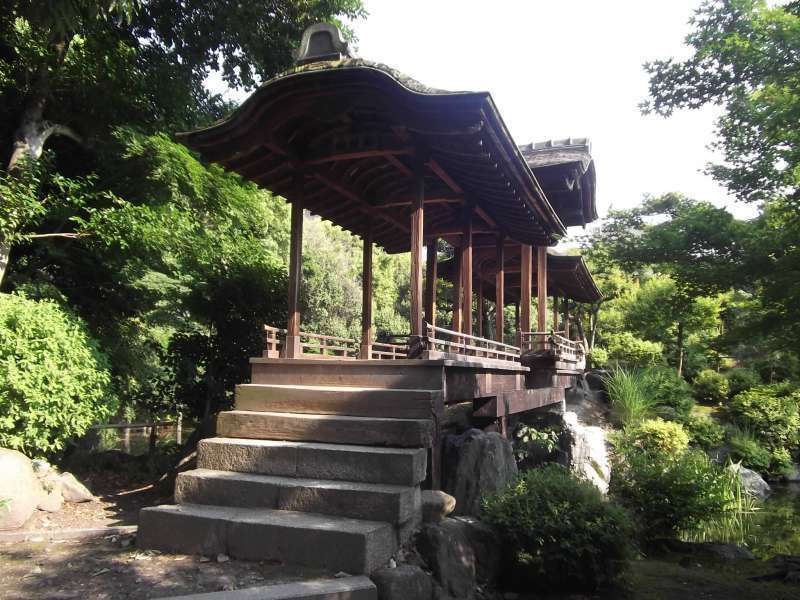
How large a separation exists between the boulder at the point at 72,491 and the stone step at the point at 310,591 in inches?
174

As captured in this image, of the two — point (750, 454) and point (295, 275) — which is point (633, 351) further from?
point (295, 275)

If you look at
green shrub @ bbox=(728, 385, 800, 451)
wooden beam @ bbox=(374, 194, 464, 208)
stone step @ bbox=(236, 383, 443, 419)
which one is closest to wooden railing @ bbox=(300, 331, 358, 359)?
stone step @ bbox=(236, 383, 443, 419)

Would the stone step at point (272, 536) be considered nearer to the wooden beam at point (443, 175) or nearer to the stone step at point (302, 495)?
the stone step at point (302, 495)

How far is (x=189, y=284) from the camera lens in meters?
9.85

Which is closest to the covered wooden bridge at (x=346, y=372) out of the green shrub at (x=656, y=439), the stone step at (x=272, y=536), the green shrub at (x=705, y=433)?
the stone step at (x=272, y=536)

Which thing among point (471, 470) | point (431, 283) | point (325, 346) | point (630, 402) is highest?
point (431, 283)

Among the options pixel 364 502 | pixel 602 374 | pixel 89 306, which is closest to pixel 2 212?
pixel 89 306

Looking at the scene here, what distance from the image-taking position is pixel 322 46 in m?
6.24

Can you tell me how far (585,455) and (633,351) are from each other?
16244 mm

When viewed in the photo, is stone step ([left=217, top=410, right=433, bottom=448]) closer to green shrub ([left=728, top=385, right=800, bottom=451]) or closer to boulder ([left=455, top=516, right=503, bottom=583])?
boulder ([left=455, top=516, right=503, bottom=583])

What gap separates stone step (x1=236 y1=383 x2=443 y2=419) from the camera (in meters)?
5.10

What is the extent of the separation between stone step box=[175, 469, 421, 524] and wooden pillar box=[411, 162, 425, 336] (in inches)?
75.3

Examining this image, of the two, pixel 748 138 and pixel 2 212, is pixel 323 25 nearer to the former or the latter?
pixel 2 212

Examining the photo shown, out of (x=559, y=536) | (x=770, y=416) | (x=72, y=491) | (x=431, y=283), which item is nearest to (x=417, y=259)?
(x=559, y=536)
